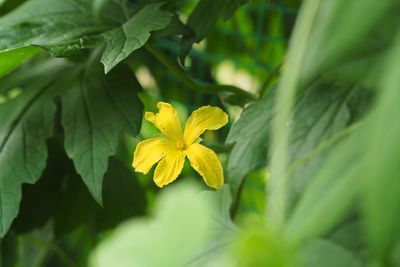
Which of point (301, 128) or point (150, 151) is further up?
point (301, 128)

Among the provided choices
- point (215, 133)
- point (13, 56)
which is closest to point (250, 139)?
point (13, 56)

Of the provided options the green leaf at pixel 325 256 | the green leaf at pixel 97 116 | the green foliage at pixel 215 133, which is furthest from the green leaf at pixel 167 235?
the green leaf at pixel 97 116

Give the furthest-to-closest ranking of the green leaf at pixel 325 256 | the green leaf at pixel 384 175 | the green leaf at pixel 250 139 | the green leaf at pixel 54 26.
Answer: the green leaf at pixel 54 26 → the green leaf at pixel 250 139 → the green leaf at pixel 325 256 → the green leaf at pixel 384 175

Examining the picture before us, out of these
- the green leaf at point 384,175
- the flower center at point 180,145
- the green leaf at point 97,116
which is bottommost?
the green leaf at point 97,116

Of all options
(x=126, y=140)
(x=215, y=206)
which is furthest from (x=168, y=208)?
(x=126, y=140)

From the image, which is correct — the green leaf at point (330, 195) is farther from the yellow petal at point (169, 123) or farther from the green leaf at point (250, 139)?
the yellow petal at point (169, 123)

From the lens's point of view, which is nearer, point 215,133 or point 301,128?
point 301,128

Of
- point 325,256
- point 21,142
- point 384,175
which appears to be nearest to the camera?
point 384,175

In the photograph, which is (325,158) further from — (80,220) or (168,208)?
(80,220)

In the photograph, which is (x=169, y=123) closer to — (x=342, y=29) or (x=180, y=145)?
(x=180, y=145)
